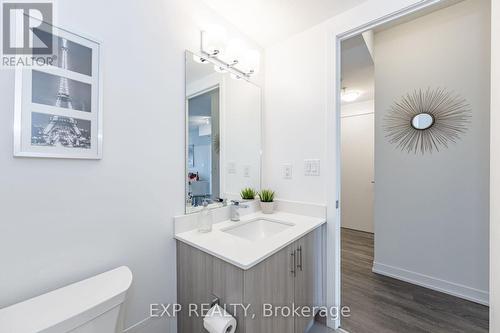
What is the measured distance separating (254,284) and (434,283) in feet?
7.11

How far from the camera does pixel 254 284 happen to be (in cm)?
97

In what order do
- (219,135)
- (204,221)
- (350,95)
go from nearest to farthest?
1. (204,221)
2. (219,135)
3. (350,95)

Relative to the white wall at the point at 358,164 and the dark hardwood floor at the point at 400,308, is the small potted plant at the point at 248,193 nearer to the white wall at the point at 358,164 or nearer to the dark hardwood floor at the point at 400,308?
the dark hardwood floor at the point at 400,308

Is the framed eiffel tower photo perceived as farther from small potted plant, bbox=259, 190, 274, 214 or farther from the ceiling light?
the ceiling light

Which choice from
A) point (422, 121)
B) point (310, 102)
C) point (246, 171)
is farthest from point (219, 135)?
point (422, 121)

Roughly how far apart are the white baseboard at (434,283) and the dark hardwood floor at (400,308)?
5 cm

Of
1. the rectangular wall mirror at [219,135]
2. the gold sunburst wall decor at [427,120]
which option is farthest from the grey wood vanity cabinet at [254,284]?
the gold sunburst wall decor at [427,120]

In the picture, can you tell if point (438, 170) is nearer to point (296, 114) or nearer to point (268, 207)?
point (296, 114)

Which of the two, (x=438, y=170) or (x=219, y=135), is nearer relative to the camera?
(x=219, y=135)

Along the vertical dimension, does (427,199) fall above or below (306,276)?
above

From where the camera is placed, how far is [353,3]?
1.48 meters

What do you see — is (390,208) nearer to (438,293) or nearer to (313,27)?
(438,293)

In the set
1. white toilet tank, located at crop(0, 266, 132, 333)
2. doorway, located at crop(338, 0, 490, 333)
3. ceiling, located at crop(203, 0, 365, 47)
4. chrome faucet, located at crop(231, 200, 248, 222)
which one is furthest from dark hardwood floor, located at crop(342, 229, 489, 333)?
ceiling, located at crop(203, 0, 365, 47)

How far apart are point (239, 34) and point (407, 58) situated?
1.80m
